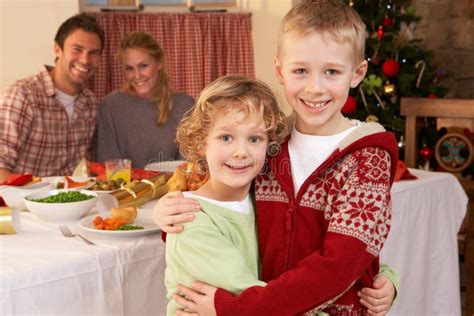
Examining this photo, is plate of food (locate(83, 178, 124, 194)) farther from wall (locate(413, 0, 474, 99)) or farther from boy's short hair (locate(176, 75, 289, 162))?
wall (locate(413, 0, 474, 99))

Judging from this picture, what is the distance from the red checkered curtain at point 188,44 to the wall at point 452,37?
1.30 meters

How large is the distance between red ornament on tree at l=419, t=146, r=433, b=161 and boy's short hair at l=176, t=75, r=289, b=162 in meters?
2.78

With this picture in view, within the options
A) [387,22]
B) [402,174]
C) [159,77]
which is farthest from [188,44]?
[402,174]

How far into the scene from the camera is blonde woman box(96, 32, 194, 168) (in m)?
2.89

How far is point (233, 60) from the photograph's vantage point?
4.52 m

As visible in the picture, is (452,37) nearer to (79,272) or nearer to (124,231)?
(124,231)

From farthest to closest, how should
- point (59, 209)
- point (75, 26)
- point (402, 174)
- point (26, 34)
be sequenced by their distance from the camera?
point (26, 34), point (75, 26), point (402, 174), point (59, 209)

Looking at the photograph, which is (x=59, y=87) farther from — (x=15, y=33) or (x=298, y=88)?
(x=298, y=88)

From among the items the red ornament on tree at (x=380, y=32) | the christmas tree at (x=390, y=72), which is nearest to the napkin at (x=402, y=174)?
the christmas tree at (x=390, y=72)

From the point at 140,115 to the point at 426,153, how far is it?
1897mm

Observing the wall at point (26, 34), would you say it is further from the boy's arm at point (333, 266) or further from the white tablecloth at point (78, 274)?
the boy's arm at point (333, 266)

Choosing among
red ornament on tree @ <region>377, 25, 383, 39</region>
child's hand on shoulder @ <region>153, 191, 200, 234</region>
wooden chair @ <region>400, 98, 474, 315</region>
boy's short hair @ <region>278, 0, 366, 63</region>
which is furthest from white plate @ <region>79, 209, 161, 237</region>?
red ornament on tree @ <region>377, 25, 383, 39</region>

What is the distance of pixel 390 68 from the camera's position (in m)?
3.99

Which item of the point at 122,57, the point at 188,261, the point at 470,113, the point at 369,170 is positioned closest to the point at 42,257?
the point at 188,261
